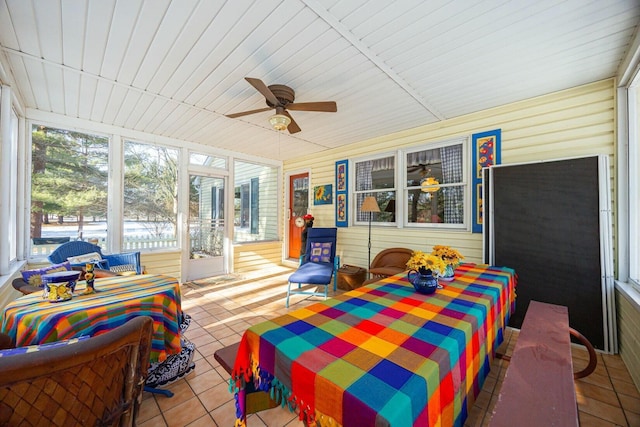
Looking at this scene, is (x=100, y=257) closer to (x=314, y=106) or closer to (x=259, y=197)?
(x=314, y=106)

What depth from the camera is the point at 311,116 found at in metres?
3.57

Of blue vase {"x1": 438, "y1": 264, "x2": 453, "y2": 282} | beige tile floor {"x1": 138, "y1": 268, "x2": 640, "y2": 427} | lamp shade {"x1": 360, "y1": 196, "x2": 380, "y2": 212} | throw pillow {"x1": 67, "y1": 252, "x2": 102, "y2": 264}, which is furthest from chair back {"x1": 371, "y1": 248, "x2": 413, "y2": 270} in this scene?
throw pillow {"x1": 67, "y1": 252, "x2": 102, "y2": 264}

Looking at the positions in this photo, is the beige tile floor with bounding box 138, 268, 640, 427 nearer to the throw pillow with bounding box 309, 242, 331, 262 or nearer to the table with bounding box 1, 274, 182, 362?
the table with bounding box 1, 274, 182, 362

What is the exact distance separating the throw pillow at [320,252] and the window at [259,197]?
2.02 meters

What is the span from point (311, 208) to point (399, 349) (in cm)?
473

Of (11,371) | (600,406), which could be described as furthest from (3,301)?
(600,406)

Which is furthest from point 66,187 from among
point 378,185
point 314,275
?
point 378,185

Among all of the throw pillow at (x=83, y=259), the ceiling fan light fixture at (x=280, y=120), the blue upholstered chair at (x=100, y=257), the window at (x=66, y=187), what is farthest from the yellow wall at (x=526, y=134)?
the window at (x=66, y=187)

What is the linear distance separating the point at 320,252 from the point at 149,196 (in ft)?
10.6

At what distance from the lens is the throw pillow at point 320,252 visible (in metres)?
4.49

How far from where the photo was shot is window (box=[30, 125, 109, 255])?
349 centimetres

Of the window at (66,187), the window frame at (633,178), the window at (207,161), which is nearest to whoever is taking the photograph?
the window frame at (633,178)

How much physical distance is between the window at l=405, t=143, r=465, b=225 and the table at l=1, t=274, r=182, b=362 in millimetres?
3511

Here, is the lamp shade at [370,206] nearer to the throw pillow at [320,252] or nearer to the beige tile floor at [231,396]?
the throw pillow at [320,252]
